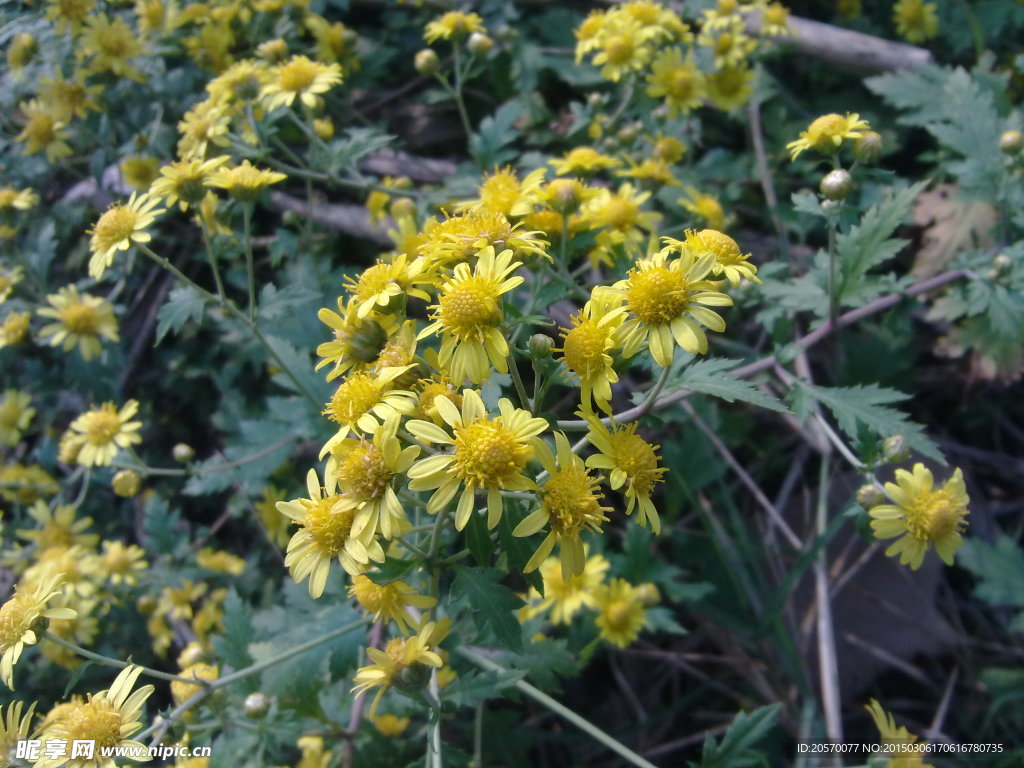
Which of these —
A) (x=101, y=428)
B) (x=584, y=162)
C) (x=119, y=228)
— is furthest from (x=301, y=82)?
(x=101, y=428)

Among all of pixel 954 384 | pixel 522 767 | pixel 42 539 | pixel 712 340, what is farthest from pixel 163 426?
pixel 954 384

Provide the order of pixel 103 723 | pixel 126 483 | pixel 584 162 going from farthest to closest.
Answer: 1. pixel 126 483
2. pixel 584 162
3. pixel 103 723

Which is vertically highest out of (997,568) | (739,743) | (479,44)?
(479,44)

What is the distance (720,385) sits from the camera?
1849 millimetres

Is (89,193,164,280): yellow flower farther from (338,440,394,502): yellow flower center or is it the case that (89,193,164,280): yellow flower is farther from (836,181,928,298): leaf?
(836,181,928,298): leaf

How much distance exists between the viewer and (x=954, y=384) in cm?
380

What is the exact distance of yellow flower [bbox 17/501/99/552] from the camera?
343 cm

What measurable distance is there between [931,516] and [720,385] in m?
0.90

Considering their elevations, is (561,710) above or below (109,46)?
below

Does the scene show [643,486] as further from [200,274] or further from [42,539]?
[200,274]

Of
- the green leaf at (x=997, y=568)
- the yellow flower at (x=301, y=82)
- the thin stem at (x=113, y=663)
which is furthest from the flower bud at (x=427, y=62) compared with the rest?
the green leaf at (x=997, y=568)

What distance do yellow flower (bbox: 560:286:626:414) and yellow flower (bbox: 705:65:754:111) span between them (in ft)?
7.97

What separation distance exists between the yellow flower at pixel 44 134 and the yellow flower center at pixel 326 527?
9.97 ft

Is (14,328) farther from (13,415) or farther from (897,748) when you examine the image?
(897,748)
